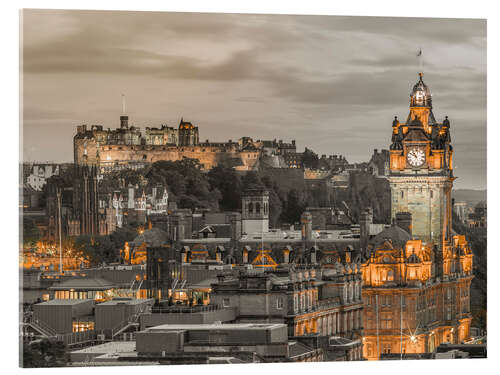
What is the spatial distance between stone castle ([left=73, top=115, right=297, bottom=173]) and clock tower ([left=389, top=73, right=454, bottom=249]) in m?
2.88

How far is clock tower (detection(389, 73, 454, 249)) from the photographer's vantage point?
57156 mm

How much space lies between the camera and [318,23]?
4575 cm

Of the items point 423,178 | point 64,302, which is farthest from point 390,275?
point 64,302

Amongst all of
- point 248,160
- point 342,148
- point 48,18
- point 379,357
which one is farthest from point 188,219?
point 48,18

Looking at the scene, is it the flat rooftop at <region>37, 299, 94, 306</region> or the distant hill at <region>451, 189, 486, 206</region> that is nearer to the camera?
the flat rooftop at <region>37, 299, 94, 306</region>

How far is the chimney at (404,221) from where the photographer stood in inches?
2222

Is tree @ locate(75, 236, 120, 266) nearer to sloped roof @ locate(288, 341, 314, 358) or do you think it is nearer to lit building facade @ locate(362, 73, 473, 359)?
lit building facade @ locate(362, 73, 473, 359)

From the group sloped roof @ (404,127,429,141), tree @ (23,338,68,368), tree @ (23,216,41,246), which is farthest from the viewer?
sloped roof @ (404,127,429,141)

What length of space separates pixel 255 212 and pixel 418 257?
5585 millimetres

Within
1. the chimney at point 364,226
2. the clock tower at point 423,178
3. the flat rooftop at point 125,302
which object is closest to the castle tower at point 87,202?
the chimney at point 364,226

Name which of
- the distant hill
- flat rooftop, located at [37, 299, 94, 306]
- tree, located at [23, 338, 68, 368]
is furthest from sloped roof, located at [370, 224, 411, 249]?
tree, located at [23, 338, 68, 368]

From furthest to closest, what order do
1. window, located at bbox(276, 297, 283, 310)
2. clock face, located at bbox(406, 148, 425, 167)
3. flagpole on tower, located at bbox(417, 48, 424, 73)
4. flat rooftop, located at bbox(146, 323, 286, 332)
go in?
1. clock face, located at bbox(406, 148, 425, 167)
2. flagpole on tower, located at bbox(417, 48, 424, 73)
3. window, located at bbox(276, 297, 283, 310)
4. flat rooftop, located at bbox(146, 323, 286, 332)

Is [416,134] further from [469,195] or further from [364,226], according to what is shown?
[469,195]

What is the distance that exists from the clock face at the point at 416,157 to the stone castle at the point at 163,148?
10.3ft
